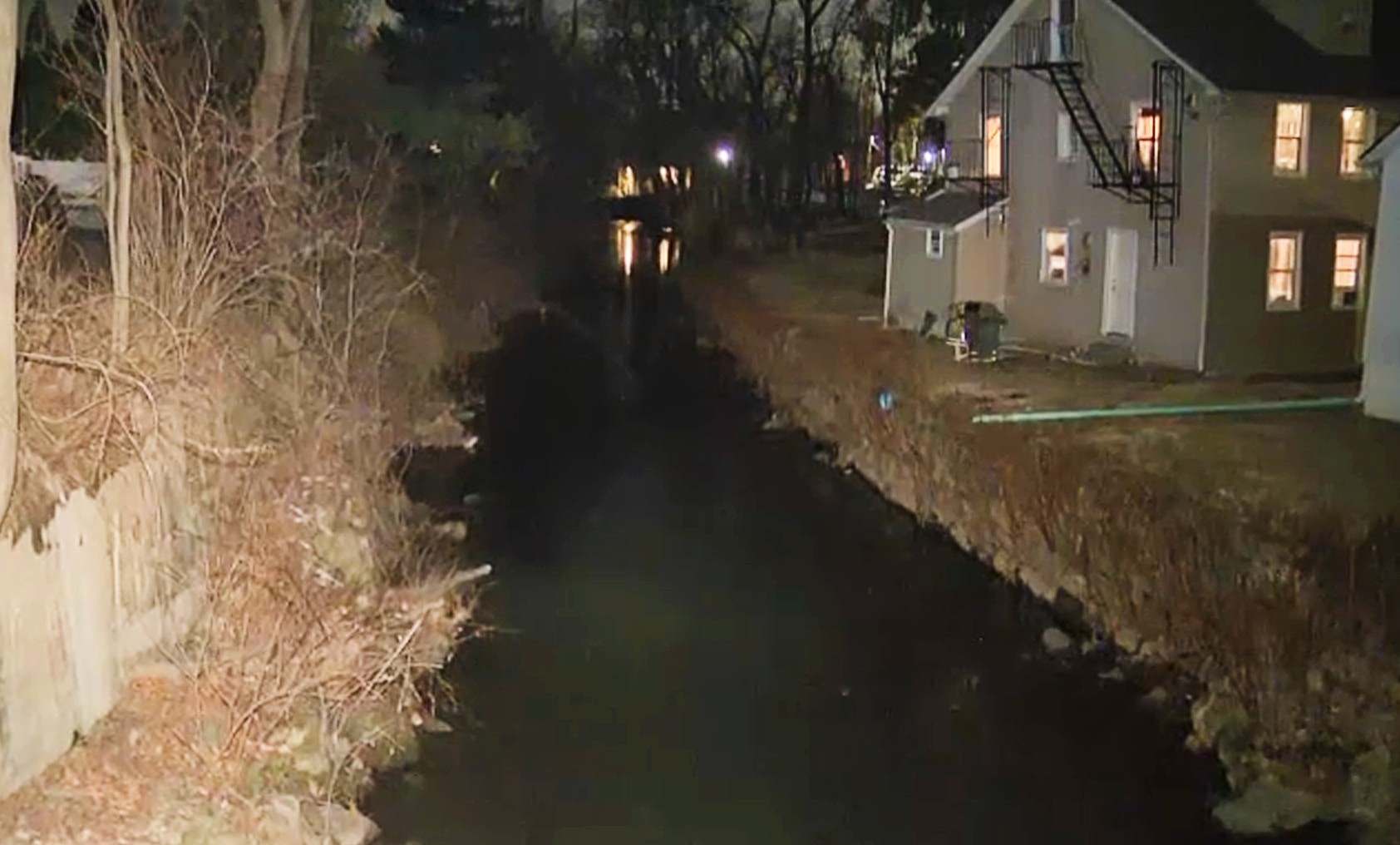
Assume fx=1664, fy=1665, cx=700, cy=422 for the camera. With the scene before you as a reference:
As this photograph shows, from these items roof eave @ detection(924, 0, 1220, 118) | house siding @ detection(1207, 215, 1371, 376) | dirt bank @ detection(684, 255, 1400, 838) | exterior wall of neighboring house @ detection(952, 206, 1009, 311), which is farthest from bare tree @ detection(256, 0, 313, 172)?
house siding @ detection(1207, 215, 1371, 376)

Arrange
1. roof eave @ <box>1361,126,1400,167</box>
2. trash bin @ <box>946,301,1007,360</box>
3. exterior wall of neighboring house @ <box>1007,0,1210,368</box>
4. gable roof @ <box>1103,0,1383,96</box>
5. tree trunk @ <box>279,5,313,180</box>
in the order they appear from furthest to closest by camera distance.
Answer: trash bin @ <box>946,301,1007,360</box>
exterior wall of neighboring house @ <box>1007,0,1210,368</box>
gable roof @ <box>1103,0,1383,96</box>
tree trunk @ <box>279,5,313,180</box>
roof eave @ <box>1361,126,1400,167</box>

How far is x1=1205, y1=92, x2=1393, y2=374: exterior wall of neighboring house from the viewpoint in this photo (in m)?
23.7

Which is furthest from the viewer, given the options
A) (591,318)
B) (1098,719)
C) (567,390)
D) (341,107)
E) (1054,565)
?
(591,318)

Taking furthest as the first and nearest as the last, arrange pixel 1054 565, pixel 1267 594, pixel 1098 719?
pixel 1054 565 → pixel 1098 719 → pixel 1267 594

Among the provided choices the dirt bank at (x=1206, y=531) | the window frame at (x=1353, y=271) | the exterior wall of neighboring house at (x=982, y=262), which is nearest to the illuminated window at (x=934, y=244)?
the exterior wall of neighboring house at (x=982, y=262)

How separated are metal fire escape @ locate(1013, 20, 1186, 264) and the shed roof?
306 cm

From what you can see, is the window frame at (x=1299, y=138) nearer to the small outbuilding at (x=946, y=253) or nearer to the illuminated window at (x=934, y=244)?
the small outbuilding at (x=946, y=253)

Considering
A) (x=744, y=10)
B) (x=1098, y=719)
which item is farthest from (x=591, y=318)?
(x=1098, y=719)

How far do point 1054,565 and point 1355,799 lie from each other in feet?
16.7

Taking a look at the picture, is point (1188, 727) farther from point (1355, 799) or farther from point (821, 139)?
point (821, 139)

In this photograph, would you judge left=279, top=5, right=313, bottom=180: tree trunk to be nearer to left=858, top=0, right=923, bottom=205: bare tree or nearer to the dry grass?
the dry grass

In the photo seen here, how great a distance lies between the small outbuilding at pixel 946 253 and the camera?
29062mm

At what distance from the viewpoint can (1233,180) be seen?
77.9 ft

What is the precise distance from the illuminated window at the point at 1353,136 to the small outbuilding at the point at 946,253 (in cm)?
Result: 614
